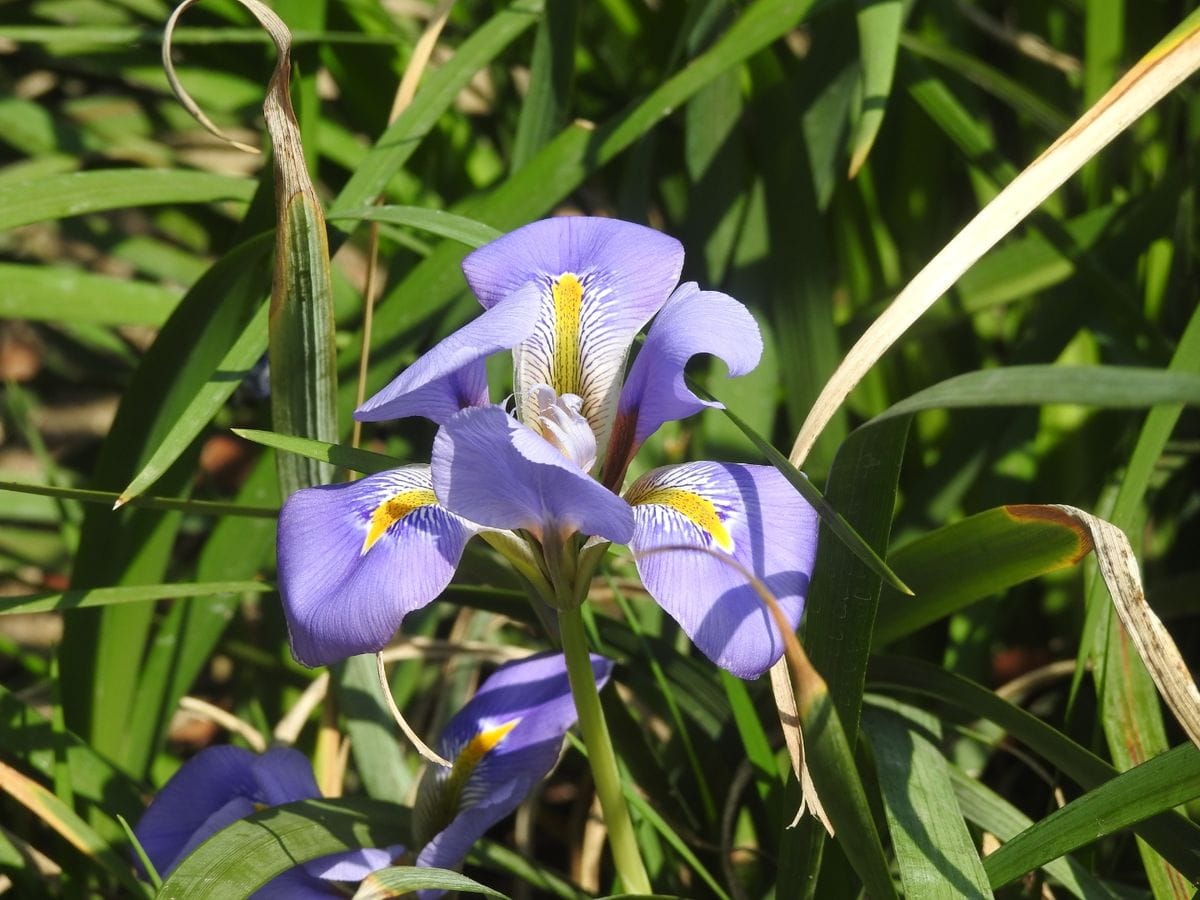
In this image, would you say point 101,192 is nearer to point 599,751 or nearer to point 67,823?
point 67,823

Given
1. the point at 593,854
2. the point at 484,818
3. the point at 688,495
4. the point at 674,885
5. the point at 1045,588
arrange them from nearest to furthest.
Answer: the point at 688,495
the point at 484,818
the point at 674,885
the point at 593,854
the point at 1045,588

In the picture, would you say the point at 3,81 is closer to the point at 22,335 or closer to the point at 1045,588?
the point at 22,335

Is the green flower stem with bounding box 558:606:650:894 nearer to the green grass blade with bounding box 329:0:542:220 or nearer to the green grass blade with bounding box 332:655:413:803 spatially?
the green grass blade with bounding box 332:655:413:803

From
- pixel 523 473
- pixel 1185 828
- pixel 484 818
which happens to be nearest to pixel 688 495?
pixel 523 473

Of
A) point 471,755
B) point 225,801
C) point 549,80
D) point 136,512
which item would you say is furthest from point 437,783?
point 549,80

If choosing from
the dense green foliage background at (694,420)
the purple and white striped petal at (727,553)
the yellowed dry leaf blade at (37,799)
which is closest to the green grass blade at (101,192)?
the dense green foliage background at (694,420)
